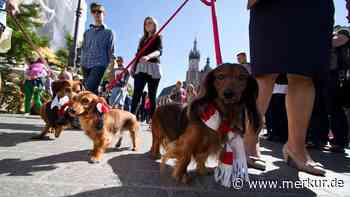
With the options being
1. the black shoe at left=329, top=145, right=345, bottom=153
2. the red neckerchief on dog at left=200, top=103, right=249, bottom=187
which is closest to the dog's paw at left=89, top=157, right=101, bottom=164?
the red neckerchief on dog at left=200, top=103, right=249, bottom=187

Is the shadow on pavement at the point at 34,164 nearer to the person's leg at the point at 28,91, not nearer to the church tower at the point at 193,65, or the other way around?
the person's leg at the point at 28,91

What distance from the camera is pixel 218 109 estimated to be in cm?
218

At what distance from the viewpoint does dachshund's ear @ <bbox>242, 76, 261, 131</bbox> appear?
90.2 inches

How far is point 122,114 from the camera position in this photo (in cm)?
372

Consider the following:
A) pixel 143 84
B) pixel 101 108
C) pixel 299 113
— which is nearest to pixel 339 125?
pixel 299 113

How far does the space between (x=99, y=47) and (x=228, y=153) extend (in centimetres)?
350

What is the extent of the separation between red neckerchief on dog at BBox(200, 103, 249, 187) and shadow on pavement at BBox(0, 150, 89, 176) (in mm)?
1235

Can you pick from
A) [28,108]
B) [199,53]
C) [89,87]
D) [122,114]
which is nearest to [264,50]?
[122,114]

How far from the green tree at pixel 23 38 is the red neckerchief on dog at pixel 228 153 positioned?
12229 millimetres

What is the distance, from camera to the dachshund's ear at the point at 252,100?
7.52 feet

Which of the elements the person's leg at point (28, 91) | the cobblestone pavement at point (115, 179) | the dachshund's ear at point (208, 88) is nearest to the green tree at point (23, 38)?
the person's leg at point (28, 91)

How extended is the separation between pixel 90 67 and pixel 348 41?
13.5 ft

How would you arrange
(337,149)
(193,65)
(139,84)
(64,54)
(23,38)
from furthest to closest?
(193,65), (64,54), (23,38), (139,84), (337,149)

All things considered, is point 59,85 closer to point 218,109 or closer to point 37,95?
point 218,109
